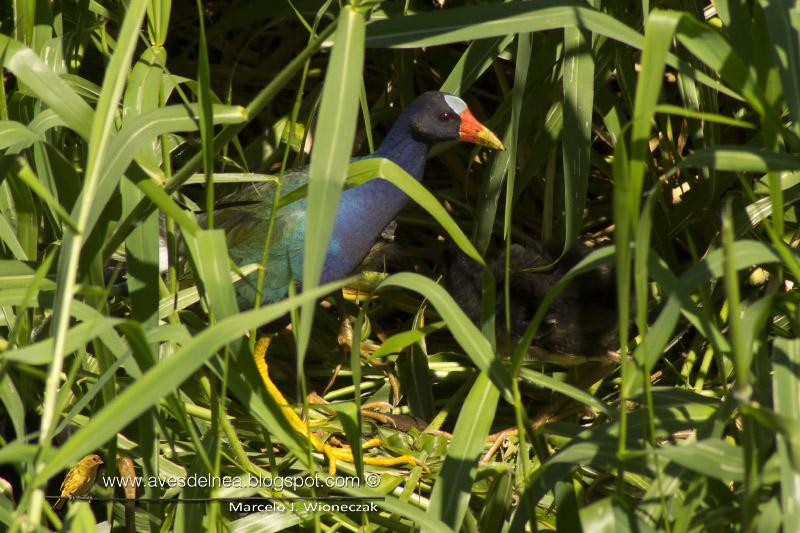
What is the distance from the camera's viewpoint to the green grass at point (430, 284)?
48.7 inches

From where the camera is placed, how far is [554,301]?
247 centimetres

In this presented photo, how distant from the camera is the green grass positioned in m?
1.24

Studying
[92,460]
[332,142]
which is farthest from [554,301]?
[332,142]

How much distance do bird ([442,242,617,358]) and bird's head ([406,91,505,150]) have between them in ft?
1.12

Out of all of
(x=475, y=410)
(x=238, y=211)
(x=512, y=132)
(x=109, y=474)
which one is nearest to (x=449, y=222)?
(x=475, y=410)

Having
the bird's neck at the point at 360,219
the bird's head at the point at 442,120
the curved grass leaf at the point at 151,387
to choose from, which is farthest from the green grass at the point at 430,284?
the bird's neck at the point at 360,219

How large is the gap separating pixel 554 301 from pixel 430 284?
1.05m

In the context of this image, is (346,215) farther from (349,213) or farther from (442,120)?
(442,120)

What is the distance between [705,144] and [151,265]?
132cm

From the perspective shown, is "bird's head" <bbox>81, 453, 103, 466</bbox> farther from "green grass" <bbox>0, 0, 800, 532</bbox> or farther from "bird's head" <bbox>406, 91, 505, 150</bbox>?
"bird's head" <bbox>406, 91, 505, 150</bbox>

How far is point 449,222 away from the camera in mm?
1502

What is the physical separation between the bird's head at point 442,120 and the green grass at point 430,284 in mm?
104

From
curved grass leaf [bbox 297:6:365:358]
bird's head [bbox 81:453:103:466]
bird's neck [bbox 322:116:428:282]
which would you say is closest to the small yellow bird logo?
bird's head [bbox 81:453:103:466]

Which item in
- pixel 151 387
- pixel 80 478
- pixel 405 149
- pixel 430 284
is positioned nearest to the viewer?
pixel 151 387
